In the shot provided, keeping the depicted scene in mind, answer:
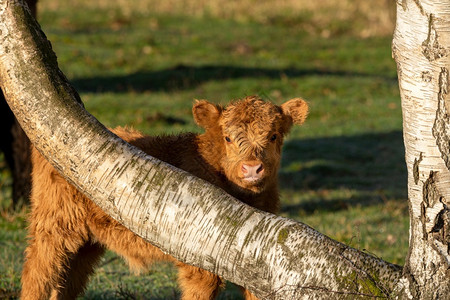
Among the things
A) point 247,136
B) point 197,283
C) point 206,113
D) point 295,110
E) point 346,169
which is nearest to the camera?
point 197,283

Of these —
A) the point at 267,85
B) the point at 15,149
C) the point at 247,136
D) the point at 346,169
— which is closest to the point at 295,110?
the point at 247,136

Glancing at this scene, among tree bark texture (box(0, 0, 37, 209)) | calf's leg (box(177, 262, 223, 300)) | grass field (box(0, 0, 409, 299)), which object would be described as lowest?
grass field (box(0, 0, 409, 299))

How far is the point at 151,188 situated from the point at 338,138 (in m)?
14.1

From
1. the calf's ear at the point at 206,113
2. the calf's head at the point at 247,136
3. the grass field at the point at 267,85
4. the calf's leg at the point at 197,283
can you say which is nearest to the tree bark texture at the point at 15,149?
the grass field at the point at 267,85

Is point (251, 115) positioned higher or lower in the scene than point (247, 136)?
higher

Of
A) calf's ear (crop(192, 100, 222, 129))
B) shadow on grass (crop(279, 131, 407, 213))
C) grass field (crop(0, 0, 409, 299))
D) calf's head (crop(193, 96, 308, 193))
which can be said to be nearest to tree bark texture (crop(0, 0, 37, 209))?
grass field (crop(0, 0, 409, 299))

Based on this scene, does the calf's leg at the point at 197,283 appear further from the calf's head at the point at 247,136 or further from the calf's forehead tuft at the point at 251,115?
the calf's forehead tuft at the point at 251,115

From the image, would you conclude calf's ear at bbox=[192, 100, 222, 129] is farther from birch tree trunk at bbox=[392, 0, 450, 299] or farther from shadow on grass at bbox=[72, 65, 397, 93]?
shadow on grass at bbox=[72, 65, 397, 93]

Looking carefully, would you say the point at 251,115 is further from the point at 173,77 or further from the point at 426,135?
the point at 173,77

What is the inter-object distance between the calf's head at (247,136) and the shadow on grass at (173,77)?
46.2 feet

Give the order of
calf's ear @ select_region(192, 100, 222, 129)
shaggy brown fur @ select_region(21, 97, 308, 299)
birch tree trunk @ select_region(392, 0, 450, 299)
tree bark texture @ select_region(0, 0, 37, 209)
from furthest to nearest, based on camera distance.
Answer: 1. tree bark texture @ select_region(0, 0, 37, 209)
2. calf's ear @ select_region(192, 100, 222, 129)
3. shaggy brown fur @ select_region(21, 97, 308, 299)
4. birch tree trunk @ select_region(392, 0, 450, 299)

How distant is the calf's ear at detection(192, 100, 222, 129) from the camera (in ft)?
21.9

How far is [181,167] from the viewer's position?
20.9 feet

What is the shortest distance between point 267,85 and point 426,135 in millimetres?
17200
